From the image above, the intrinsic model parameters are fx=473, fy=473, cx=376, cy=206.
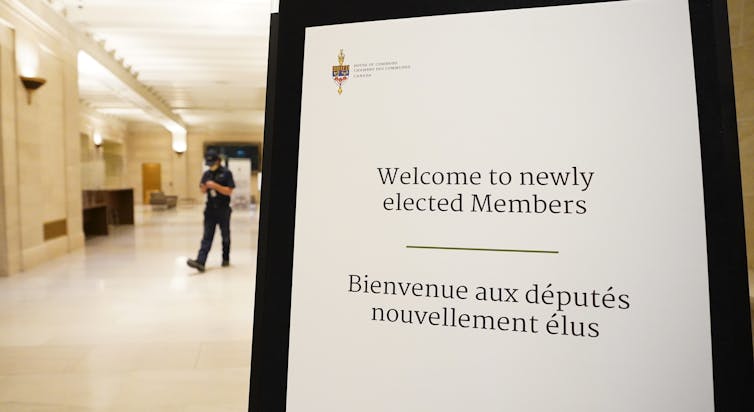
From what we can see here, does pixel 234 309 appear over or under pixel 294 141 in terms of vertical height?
under

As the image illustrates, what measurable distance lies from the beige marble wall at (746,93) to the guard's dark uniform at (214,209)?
218 inches

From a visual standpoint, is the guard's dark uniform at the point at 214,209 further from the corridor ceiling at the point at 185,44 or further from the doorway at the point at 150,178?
the doorway at the point at 150,178

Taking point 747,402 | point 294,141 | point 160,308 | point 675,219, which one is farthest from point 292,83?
point 160,308

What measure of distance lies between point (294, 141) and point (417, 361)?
537 millimetres

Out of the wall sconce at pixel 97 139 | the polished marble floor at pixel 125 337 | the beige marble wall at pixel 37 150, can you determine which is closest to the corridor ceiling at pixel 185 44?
the beige marble wall at pixel 37 150

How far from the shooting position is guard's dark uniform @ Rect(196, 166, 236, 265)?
6.24 metres

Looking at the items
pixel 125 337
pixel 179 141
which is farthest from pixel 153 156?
pixel 125 337

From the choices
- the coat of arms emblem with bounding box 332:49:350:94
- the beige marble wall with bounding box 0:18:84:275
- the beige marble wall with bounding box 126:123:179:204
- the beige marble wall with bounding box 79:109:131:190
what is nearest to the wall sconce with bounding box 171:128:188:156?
the beige marble wall with bounding box 126:123:179:204

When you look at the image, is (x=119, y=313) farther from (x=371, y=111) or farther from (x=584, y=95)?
(x=584, y=95)

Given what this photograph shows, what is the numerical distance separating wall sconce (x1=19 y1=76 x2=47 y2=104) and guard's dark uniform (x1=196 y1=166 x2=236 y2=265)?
2.73 meters

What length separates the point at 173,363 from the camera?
3.12 m

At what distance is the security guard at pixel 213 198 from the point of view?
6227 millimetres

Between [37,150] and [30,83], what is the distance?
985 millimetres

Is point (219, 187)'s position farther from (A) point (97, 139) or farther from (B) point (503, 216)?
(A) point (97, 139)
